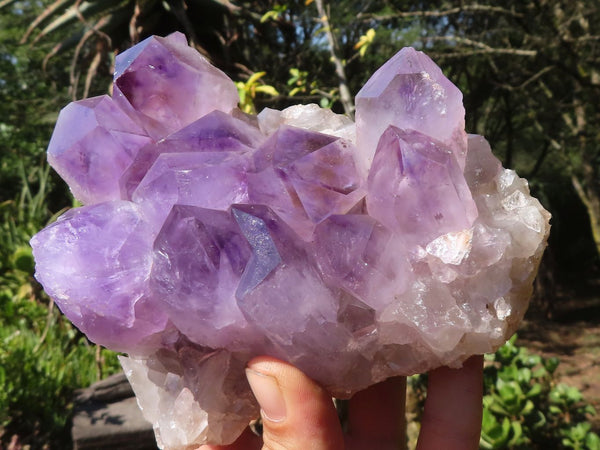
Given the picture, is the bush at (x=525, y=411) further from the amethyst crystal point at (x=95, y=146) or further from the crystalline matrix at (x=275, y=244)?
the amethyst crystal point at (x=95, y=146)

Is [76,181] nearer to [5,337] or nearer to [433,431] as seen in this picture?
[433,431]

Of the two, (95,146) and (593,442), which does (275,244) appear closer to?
(95,146)

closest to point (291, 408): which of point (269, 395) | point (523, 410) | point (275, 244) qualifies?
point (269, 395)

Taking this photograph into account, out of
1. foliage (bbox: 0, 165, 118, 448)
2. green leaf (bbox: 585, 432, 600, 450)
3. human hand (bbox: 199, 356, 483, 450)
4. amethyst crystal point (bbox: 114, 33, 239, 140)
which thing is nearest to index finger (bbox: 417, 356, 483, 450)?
human hand (bbox: 199, 356, 483, 450)

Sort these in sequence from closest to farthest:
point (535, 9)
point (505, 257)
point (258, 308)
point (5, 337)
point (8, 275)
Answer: point (258, 308)
point (505, 257)
point (5, 337)
point (8, 275)
point (535, 9)

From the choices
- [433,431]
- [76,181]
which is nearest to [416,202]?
[433,431]

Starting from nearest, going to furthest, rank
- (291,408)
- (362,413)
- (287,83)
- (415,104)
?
1. (291,408)
2. (415,104)
3. (362,413)
4. (287,83)

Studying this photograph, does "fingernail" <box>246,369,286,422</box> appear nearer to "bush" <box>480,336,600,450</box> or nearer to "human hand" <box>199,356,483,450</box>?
"human hand" <box>199,356,483,450</box>
